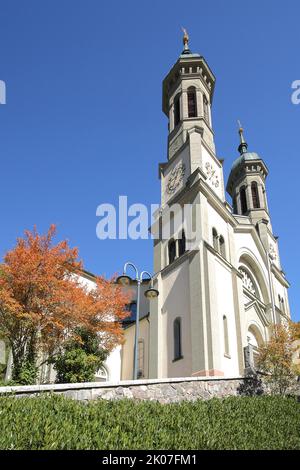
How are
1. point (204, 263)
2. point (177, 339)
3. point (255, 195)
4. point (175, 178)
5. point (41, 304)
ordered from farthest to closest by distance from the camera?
1. point (255, 195)
2. point (175, 178)
3. point (177, 339)
4. point (204, 263)
5. point (41, 304)

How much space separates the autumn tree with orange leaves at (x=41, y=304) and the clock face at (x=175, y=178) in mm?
10871

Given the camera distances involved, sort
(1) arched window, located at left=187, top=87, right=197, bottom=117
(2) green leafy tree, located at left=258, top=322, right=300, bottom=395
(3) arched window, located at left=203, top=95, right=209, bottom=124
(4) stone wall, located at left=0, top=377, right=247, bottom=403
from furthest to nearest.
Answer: (3) arched window, located at left=203, top=95, right=209, bottom=124
(1) arched window, located at left=187, top=87, right=197, bottom=117
(2) green leafy tree, located at left=258, top=322, right=300, bottom=395
(4) stone wall, located at left=0, top=377, right=247, bottom=403

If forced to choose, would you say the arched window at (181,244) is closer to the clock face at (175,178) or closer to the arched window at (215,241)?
the arched window at (215,241)

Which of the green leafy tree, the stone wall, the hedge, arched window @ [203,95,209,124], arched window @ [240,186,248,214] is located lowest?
the hedge

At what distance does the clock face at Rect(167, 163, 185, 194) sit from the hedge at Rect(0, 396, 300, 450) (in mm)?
18474

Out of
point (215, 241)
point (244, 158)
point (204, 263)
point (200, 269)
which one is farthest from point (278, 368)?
point (244, 158)

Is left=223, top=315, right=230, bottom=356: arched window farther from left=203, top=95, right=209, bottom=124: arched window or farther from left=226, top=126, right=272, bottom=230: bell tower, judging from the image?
left=203, top=95, right=209, bottom=124: arched window

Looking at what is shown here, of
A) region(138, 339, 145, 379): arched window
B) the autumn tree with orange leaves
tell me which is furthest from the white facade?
the autumn tree with orange leaves

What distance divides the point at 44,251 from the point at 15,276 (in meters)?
1.91

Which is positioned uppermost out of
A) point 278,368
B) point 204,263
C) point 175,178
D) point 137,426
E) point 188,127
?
point 188,127

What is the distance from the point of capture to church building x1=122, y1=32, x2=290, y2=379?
68.8 feet

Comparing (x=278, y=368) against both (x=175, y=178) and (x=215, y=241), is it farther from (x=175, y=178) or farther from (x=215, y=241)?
(x=175, y=178)

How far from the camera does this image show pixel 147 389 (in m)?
11.9

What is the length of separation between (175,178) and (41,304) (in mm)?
14456
